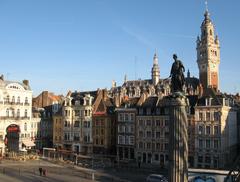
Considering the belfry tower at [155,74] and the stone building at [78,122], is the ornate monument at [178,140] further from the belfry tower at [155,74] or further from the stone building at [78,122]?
the belfry tower at [155,74]

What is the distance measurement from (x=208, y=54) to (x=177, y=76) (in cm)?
9781

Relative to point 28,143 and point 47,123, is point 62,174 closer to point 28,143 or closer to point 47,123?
point 28,143

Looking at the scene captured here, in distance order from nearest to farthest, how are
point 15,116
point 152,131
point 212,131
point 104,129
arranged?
point 212,131 < point 152,131 < point 104,129 < point 15,116

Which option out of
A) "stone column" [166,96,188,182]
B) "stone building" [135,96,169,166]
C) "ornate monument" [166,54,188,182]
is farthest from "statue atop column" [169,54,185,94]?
"stone building" [135,96,169,166]

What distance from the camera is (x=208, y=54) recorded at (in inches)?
4316

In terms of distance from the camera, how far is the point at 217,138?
5341cm

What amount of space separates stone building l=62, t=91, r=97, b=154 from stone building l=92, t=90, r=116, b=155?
121 centimetres

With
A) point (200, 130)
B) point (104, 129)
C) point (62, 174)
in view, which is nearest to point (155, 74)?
point (104, 129)

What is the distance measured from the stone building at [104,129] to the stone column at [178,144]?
5314 centimetres

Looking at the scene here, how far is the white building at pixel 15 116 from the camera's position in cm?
6838

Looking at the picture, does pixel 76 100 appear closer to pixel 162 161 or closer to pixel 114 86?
pixel 162 161

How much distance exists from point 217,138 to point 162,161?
10.2m

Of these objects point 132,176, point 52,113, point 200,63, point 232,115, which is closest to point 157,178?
point 132,176

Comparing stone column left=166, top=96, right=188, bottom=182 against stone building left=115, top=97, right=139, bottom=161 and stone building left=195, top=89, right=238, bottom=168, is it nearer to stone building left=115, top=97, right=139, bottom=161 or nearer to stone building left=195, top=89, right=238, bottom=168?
stone building left=195, top=89, right=238, bottom=168
